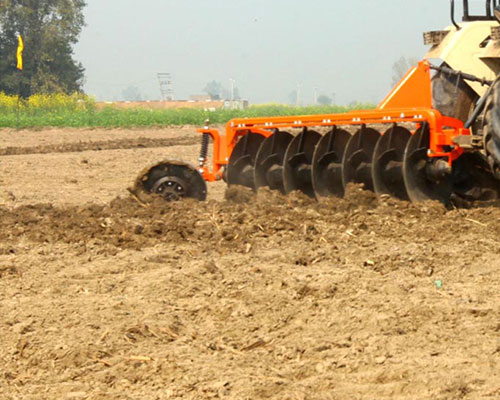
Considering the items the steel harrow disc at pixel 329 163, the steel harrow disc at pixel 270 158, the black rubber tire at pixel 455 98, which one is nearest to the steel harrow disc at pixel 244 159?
the steel harrow disc at pixel 270 158

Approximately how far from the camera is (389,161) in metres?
8.66

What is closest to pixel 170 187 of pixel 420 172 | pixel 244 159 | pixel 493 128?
pixel 244 159

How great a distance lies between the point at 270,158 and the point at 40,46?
45255mm

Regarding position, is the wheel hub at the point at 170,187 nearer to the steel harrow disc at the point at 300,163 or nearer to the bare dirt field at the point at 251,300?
the bare dirt field at the point at 251,300

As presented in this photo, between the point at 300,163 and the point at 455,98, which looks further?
the point at 300,163

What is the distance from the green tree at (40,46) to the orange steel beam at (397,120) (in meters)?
42.6

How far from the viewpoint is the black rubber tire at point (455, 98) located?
886 centimetres

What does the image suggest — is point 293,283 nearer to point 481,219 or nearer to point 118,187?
point 481,219

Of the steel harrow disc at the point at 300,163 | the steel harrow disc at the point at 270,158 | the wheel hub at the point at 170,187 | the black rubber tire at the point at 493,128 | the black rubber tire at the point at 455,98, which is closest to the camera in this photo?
the black rubber tire at the point at 493,128

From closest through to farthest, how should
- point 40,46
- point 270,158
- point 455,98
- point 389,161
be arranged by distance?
point 389,161 → point 455,98 → point 270,158 → point 40,46

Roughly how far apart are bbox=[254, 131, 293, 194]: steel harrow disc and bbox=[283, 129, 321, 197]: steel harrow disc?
0.67ft

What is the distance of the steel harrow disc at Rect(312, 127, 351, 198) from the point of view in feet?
30.2

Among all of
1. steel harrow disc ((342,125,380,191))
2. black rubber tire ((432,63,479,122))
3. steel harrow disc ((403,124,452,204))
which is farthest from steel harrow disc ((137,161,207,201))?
black rubber tire ((432,63,479,122))

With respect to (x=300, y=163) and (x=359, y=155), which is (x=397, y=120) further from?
(x=300, y=163)
